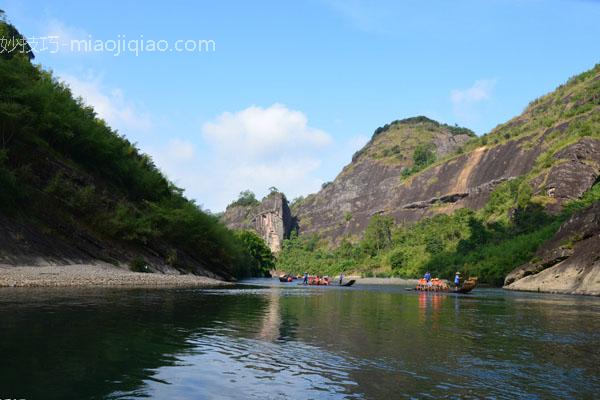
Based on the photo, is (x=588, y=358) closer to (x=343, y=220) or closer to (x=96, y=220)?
(x=96, y=220)

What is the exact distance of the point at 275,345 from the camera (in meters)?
14.1

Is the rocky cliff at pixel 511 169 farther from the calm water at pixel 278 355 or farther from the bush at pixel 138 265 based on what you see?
the calm water at pixel 278 355

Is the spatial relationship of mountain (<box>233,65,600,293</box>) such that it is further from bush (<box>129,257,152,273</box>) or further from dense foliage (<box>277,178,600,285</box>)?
bush (<box>129,257,152,273</box>)

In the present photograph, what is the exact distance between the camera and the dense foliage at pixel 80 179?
40656 mm

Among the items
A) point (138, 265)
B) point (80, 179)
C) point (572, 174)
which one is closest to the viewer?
point (138, 265)

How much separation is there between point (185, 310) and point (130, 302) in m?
3.29

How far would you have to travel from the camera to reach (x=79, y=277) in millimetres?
34156

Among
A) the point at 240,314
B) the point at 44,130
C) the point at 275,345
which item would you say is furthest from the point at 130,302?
the point at 44,130

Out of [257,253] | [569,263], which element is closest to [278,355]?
[569,263]

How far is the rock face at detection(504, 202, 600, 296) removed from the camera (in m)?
45.2

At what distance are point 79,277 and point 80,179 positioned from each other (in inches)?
655

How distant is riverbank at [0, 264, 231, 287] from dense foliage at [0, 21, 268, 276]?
583cm

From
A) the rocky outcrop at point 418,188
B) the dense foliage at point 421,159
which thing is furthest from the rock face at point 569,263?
the dense foliage at point 421,159

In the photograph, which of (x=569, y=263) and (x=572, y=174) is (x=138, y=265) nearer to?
(x=569, y=263)
